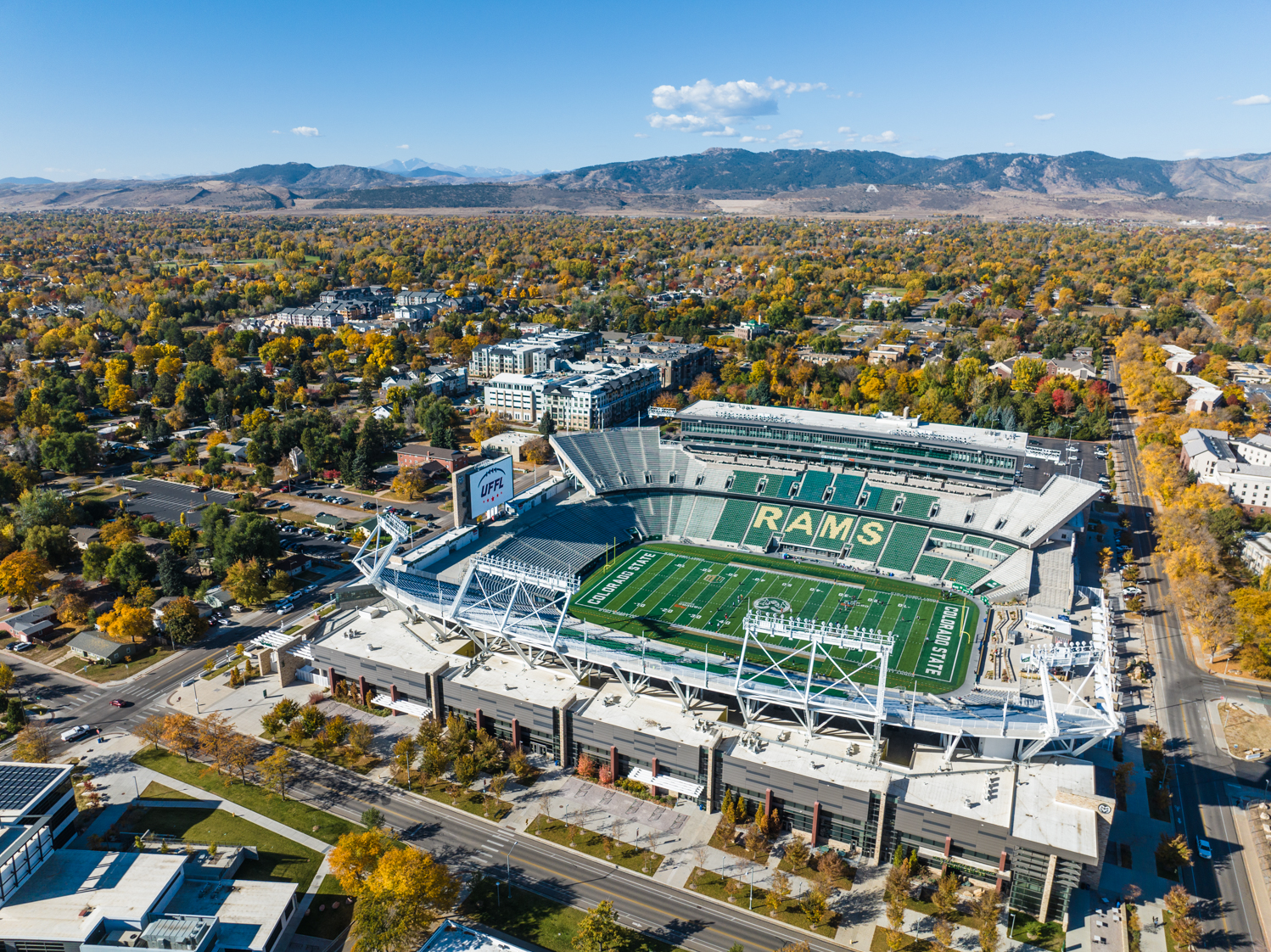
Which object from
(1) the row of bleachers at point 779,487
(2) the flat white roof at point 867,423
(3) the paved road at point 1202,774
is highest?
(2) the flat white roof at point 867,423

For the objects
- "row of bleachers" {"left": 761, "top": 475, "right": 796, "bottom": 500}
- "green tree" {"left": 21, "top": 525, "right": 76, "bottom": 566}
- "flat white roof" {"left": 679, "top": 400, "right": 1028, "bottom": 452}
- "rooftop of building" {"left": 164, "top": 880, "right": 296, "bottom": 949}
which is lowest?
"rooftop of building" {"left": 164, "top": 880, "right": 296, "bottom": 949}

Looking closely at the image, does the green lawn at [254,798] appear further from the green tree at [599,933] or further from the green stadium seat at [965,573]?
the green stadium seat at [965,573]

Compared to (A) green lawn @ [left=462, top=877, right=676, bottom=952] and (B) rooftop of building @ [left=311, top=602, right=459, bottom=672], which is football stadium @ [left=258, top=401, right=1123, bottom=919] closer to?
(B) rooftop of building @ [left=311, top=602, right=459, bottom=672]

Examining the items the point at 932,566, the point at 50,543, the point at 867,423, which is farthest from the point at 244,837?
the point at 867,423

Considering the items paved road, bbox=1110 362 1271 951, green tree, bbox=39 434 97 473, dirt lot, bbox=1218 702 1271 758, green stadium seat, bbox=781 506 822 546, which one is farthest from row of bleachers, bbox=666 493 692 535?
green tree, bbox=39 434 97 473

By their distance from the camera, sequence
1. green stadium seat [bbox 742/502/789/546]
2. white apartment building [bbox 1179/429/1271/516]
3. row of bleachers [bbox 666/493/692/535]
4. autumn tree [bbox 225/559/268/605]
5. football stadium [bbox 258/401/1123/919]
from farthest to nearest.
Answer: white apartment building [bbox 1179/429/1271/516] → row of bleachers [bbox 666/493/692/535] → green stadium seat [bbox 742/502/789/546] → autumn tree [bbox 225/559/268/605] → football stadium [bbox 258/401/1123/919]

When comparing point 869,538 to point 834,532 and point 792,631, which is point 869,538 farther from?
point 792,631

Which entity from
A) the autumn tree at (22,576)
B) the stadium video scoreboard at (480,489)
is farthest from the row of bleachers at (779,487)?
the autumn tree at (22,576)
